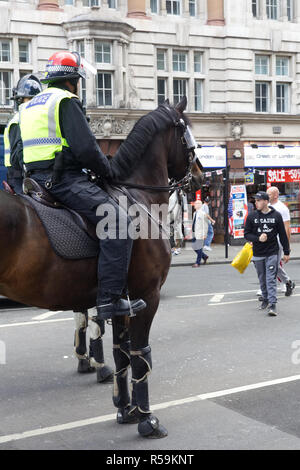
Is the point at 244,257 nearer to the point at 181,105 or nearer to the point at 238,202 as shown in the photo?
the point at 181,105


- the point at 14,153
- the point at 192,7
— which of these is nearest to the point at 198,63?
the point at 192,7

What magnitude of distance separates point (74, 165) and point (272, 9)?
23257mm

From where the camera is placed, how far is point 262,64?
25.0 m

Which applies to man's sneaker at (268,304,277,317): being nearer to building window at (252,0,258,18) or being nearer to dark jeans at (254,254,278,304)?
dark jeans at (254,254,278,304)

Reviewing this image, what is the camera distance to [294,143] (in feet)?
82.1

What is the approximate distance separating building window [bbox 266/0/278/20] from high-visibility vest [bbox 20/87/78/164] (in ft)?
75.1

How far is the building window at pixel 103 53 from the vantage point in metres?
21.9

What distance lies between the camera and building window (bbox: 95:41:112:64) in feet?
71.7

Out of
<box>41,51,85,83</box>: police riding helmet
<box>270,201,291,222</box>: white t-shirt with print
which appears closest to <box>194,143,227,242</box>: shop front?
<box>270,201,291,222</box>: white t-shirt with print

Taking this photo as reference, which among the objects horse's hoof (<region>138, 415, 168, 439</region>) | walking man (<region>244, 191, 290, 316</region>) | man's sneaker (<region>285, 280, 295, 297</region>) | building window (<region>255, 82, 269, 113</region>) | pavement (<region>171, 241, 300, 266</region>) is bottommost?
pavement (<region>171, 241, 300, 266</region>)

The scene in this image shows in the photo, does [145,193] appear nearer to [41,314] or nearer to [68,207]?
[68,207]

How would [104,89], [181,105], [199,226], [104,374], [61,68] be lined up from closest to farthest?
[61,68], [181,105], [104,374], [199,226], [104,89]
